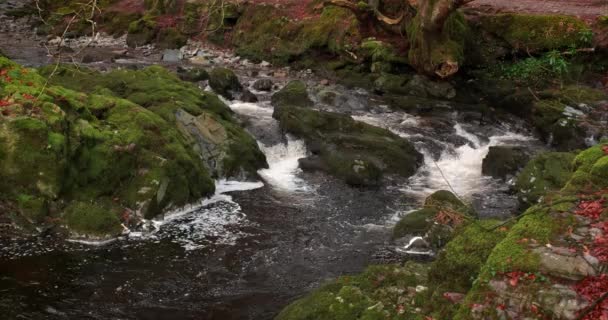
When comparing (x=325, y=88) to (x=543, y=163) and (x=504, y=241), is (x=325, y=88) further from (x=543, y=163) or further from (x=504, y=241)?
(x=504, y=241)

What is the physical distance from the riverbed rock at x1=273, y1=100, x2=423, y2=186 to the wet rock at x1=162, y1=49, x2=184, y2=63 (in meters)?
13.4

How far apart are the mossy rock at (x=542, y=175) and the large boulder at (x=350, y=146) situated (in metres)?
3.20

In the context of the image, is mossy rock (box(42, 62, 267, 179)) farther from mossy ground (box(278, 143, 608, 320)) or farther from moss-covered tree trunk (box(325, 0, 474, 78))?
mossy ground (box(278, 143, 608, 320))

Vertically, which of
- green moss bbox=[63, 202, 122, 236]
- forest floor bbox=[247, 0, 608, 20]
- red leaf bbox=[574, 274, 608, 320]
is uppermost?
forest floor bbox=[247, 0, 608, 20]

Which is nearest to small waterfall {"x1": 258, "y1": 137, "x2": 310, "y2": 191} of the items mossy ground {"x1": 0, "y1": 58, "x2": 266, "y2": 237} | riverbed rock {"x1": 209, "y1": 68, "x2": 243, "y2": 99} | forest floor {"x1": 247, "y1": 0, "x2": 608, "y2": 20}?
mossy ground {"x1": 0, "y1": 58, "x2": 266, "y2": 237}

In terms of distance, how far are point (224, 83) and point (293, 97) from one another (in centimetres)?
298

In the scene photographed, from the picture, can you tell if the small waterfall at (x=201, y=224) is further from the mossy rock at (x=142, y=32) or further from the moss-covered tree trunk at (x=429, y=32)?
the mossy rock at (x=142, y=32)

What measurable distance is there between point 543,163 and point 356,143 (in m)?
5.20

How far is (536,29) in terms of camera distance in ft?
78.6

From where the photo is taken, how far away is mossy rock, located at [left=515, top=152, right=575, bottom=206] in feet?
45.3

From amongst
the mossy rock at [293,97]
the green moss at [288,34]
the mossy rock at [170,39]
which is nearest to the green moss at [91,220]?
the mossy rock at [293,97]

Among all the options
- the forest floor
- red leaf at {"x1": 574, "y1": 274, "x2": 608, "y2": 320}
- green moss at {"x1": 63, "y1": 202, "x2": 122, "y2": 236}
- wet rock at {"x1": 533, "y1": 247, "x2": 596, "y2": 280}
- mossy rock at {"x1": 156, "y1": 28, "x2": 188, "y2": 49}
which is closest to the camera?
red leaf at {"x1": 574, "y1": 274, "x2": 608, "y2": 320}

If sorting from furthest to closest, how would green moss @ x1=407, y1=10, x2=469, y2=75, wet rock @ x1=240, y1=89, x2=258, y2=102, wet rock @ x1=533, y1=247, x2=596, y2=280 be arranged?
1. green moss @ x1=407, y1=10, x2=469, y2=75
2. wet rock @ x1=240, y1=89, x2=258, y2=102
3. wet rock @ x1=533, y1=247, x2=596, y2=280

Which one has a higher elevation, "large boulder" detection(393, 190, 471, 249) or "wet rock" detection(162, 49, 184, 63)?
"wet rock" detection(162, 49, 184, 63)
